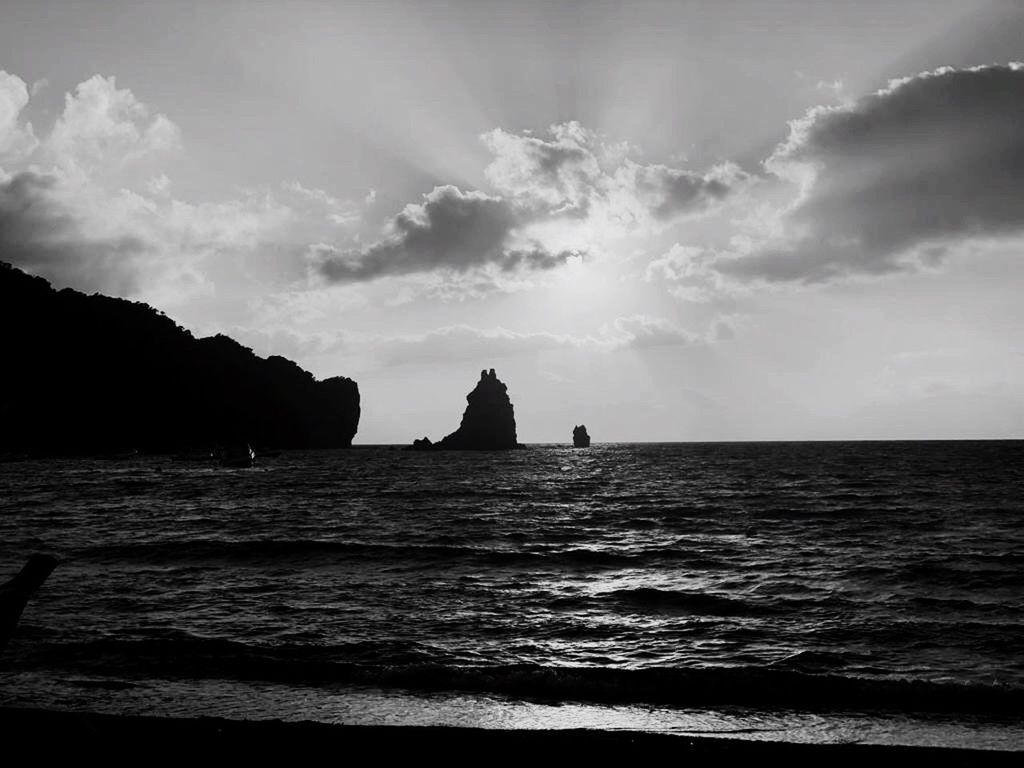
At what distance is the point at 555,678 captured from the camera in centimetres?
1098

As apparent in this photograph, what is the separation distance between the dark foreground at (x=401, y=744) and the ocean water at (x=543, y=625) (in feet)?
3.20

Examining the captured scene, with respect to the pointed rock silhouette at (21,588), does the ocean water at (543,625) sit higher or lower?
lower

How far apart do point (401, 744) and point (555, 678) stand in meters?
3.93

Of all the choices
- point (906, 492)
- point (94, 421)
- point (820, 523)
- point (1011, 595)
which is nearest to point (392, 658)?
point (1011, 595)

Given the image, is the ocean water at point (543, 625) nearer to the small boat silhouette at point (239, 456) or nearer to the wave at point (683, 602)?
the wave at point (683, 602)

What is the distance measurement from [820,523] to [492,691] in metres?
27.9

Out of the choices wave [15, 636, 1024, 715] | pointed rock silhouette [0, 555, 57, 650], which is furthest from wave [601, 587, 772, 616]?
pointed rock silhouette [0, 555, 57, 650]

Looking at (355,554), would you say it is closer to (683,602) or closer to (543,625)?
(543,625)

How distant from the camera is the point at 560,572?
21688mm

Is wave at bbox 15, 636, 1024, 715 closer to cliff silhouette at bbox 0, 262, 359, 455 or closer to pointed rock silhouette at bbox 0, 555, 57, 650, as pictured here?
pointed rock silhouette at bbox 0, 555, 57, 650

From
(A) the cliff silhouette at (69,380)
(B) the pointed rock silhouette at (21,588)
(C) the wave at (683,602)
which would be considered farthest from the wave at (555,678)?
(A) the cliff silhouette at (69,380)

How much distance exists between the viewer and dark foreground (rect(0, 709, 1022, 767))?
7309 mm

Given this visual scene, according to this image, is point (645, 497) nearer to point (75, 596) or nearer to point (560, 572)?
point (560, 572)

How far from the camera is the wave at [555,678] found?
1038 centimetres
